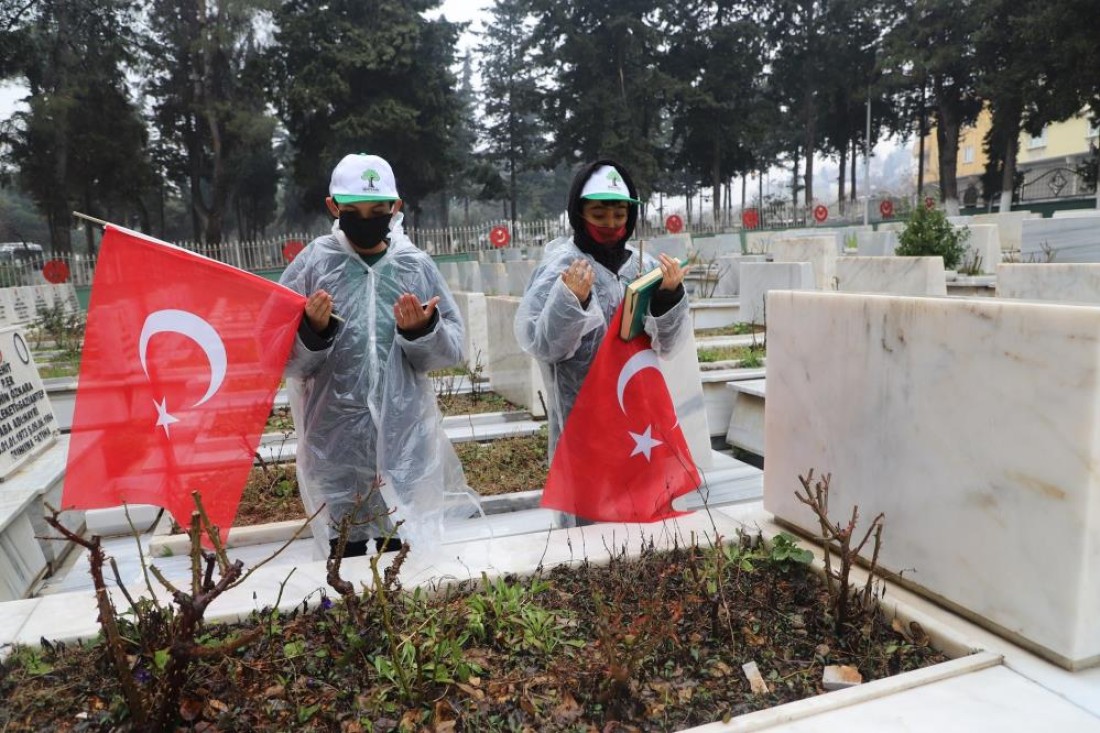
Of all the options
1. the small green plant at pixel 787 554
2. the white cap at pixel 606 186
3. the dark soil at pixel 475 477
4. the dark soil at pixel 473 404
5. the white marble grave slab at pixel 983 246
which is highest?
the white cap at pixel 606 186

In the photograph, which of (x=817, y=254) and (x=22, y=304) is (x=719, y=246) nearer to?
(x=817, y=254)

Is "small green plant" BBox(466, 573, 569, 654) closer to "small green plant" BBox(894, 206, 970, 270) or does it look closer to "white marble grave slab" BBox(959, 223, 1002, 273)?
"small green plant" BBox(894, 206, 970, 270)

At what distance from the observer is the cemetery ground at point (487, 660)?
1.64m

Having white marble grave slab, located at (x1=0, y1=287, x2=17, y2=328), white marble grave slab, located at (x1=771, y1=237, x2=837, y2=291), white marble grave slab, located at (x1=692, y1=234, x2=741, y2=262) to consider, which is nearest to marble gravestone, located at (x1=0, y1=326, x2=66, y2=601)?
white marble grave slab, located at (x1=771, y1=237, x2=837, y2=291)

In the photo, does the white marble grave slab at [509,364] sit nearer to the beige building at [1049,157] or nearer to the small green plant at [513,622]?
the small green plant at [513,622]

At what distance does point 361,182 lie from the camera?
2.78 m

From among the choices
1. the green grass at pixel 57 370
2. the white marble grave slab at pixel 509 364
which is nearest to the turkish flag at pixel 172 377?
the white marble grave slab at pixel 509 364

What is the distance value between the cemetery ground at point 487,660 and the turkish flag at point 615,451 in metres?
0.63

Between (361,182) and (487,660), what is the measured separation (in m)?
1.76

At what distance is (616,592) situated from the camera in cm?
210

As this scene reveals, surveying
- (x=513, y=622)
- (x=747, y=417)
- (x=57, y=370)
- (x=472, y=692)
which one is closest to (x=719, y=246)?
(x=747, y=417)

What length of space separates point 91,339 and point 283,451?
2.95 metres

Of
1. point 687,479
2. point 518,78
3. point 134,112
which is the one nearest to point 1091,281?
point 687,479

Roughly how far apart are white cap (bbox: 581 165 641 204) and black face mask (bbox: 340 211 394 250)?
79cm
